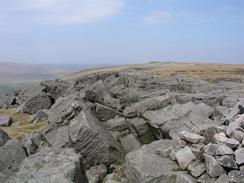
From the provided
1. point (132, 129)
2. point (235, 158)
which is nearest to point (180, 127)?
point (132, 129)

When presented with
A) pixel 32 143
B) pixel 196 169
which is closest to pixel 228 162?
pixel 196 169

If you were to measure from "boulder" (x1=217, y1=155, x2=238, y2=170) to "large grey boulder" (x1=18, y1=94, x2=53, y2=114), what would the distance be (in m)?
44.3

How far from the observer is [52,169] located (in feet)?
73.2

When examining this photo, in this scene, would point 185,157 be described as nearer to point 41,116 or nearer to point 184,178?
point 184,178

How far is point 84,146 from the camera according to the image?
1075 inches

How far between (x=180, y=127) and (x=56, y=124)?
1067 centimetres

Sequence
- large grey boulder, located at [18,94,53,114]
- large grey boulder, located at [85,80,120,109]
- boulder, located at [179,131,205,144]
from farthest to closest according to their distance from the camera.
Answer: large grey boulder, located at [18,94,53,114] < large grey boulder, located at [85,80,120,109] < boulder, located at [179,131,205,144]

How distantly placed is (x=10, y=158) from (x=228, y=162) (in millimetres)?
16888

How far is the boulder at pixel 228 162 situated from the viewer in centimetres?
1953

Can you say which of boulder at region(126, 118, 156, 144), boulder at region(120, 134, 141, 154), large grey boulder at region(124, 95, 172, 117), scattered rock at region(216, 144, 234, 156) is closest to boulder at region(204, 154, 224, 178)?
scattered rock at region(216, 144, 234, 156)

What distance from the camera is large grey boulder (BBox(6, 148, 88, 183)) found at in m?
21.5

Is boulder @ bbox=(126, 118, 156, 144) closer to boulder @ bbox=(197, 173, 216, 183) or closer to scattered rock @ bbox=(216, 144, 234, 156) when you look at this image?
boulder @ bbox=(197, 173, 216, 183)

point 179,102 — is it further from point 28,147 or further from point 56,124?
point 28,147

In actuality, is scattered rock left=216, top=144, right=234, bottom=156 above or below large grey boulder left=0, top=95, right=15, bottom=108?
above
